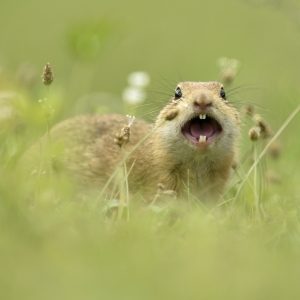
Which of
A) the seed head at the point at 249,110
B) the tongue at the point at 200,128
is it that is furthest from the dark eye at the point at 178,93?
the seed head at the point at 249,110

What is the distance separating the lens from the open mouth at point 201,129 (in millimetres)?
6449

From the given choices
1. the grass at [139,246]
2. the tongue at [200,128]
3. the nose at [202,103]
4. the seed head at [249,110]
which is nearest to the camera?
the grass at [139,246]

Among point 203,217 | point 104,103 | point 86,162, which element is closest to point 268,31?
point 104,103

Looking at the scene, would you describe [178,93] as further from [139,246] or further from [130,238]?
[139,246]

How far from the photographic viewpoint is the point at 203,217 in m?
5.46

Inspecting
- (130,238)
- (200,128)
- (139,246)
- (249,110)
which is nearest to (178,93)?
(200,128)

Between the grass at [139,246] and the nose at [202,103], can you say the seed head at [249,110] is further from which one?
the grass at [139,246]

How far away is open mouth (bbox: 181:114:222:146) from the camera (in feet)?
21.2

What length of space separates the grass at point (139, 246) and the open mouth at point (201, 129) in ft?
1.74

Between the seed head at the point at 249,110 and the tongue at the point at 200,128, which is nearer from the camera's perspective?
the tongue at the point at 200,128

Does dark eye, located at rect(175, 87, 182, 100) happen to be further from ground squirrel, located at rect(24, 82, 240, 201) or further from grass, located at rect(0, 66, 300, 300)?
grass, located at rect(0, 66, 300, 300)

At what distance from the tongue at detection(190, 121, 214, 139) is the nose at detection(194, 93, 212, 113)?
324 millimetres

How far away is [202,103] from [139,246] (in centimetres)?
193

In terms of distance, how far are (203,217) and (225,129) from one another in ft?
3.95
